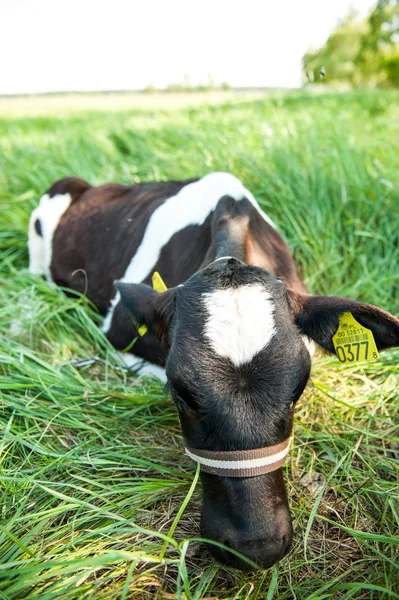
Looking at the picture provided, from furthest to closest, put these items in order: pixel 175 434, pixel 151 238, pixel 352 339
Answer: pixel 151 238 → pixel 175 434 → pixel 352 339

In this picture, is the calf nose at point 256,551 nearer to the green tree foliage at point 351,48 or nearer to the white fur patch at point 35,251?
the green tree foliage at point 351,48

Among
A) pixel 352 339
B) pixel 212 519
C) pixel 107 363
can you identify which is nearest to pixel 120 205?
pixel 107 363

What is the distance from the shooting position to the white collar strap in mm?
2023

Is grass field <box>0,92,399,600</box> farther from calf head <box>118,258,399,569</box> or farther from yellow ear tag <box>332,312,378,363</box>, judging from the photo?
yellow ear tag <box>332,312,378,363</box>

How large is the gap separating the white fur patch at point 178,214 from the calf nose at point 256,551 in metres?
2.10

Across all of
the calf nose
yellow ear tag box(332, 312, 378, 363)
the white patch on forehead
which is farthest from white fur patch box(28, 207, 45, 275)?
the calf nose

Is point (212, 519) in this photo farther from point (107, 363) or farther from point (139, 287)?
point (107, 363)

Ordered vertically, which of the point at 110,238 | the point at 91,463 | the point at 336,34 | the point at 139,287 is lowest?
the point at 91,463

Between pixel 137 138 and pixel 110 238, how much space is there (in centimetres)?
364

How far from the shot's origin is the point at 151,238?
13.5 feet

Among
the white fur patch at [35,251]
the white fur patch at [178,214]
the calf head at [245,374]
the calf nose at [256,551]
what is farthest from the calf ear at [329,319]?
the white fur patch at [35,251]

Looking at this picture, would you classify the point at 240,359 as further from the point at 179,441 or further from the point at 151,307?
the point at 179,441

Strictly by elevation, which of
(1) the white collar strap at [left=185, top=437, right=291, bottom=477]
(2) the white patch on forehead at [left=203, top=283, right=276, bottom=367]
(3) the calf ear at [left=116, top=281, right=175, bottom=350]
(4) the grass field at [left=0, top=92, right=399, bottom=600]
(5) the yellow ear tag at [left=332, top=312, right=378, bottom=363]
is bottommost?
(4) the grass field at [left=0, top=92, right=399, bottom=600]

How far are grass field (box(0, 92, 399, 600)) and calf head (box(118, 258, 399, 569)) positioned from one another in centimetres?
18
